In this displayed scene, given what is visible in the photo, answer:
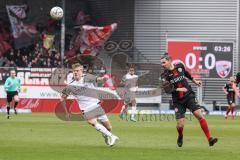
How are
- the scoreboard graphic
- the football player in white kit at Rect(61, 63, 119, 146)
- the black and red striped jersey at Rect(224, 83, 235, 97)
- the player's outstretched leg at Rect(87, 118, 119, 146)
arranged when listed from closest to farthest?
the player's outstretched leg at Rect(87, 118, 119, 146) < the football player in white kit at Rect(61, 63, 119, 146) < the black and red striped jersey at Rect(224, 83, 235, 97) < the scoreboard graphic

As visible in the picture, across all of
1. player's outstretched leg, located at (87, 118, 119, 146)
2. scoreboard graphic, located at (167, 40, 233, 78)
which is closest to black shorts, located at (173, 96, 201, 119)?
player's outstretched leg, located at (87, 118, 119, 146)

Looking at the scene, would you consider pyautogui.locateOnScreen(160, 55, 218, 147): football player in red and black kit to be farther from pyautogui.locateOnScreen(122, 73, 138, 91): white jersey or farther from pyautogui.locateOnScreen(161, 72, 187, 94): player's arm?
pyautogui.locateOnScreen(122, 73, 138, 91): white jersey

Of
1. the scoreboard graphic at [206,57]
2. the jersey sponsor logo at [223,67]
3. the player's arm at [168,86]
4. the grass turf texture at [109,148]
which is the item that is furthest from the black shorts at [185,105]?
the jersey sponsor logo at [223,67]

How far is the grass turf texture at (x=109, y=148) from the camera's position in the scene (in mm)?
16938

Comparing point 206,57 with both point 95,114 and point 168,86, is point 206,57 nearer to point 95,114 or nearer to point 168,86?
point 168,86

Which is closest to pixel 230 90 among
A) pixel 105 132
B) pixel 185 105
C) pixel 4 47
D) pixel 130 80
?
pixel 130 80

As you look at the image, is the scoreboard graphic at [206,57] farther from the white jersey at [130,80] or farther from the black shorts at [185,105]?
the black shorts at [185,105]

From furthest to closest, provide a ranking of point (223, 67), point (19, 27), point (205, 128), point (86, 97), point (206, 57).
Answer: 1. point (19, 27)
2. point (223, 67)
3. point (206, 57)
4. point (86, 97)
5. point (205, 128)

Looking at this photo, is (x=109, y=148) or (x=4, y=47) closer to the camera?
(x=109, y=148)

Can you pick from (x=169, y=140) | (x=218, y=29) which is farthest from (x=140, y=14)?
(x=169, y=140)

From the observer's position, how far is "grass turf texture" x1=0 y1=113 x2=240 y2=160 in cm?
1694

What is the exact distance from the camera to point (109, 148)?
19.1 m

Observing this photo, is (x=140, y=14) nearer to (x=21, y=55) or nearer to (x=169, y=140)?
(x=21, y=55)

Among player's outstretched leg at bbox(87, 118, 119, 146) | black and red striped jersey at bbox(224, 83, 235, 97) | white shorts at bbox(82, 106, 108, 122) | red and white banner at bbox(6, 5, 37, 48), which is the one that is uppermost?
red and white banner at bbox(6, 5, 37, 48)
